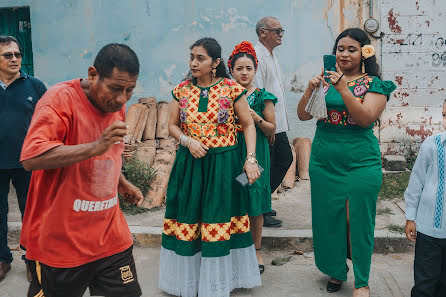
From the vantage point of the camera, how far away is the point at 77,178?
2.36 metres

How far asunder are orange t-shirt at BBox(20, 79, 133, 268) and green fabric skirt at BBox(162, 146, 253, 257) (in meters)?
1.24

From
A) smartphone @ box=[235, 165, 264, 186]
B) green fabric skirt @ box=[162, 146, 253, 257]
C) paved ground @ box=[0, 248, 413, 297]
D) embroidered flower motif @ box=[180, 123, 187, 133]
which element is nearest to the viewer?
smartphone @ box=[235, 165, 264, 186]

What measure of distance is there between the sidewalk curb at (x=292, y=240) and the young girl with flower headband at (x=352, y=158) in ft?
3.36

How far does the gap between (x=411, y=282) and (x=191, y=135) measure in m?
2.31

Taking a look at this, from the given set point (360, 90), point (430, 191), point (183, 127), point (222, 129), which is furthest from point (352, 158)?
point (183, 127)

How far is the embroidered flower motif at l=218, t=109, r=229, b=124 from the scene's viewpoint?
3.65 m

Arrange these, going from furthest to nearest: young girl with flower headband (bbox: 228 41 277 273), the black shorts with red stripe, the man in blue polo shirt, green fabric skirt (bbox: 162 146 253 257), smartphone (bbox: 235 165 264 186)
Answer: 1. the man in blue polo shirt
2. young girl with flower headband (bbox: 228 41 277 273)
3. green fabric skirt (bbox: 162 146 253 257)
4. smartphone (bbox: 235 165 264 186)
5. the black shorts with red stripe

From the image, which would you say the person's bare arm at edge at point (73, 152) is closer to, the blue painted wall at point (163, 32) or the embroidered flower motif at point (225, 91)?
the embroidered flower motif at point (225, 91)

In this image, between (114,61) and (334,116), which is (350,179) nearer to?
(334,116)

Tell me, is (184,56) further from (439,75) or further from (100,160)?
(100,160)

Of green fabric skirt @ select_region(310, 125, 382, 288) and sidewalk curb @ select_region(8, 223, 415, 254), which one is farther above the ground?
green fabric skirt @ select_region(310, 125, 382, 288)

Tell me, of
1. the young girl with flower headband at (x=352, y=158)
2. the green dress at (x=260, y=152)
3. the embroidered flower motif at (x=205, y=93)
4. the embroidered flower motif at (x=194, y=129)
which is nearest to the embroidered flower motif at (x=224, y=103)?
the embroidered flower motif at (x=205, y=93)

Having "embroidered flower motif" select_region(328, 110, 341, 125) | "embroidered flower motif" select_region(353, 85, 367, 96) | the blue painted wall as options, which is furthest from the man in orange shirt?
the blue painted wall

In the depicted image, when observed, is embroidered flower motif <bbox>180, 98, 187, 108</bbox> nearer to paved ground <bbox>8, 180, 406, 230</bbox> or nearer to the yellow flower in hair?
the yellow flower in hair
